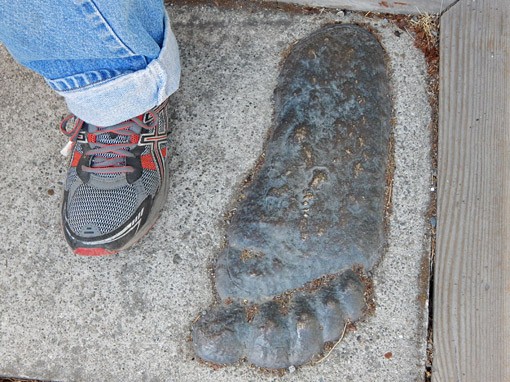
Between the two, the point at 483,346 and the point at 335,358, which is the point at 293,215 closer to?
the point at 335,358

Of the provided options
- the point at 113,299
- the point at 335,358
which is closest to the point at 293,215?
the point at 335,358

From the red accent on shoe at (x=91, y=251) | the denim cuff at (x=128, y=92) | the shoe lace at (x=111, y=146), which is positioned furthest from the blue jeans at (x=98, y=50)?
the red accent on shoe at (x=91, y=251)

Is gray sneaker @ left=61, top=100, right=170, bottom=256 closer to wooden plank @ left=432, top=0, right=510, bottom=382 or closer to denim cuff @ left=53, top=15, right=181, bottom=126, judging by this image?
denim cuff @ left=53, top=15, right=181, bottom=126

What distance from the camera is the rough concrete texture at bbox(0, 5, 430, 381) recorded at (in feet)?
5.07

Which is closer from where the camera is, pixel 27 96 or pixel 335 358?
pixel 335 358

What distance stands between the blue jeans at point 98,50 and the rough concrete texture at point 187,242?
1.11 feet

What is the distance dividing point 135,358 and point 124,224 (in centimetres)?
43

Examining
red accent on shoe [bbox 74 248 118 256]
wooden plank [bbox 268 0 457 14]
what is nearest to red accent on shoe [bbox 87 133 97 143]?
red accent on shoe [bbox 74 248 118 256]

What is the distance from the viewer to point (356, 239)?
1.53 m

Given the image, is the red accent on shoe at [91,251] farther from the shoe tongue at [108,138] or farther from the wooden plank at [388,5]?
the wooden plank at [388,5]

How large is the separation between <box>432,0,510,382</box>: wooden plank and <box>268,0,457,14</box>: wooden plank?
5 cm

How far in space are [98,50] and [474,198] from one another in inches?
45.8

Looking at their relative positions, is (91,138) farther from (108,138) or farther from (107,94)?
(107,94)

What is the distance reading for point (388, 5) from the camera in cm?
165
